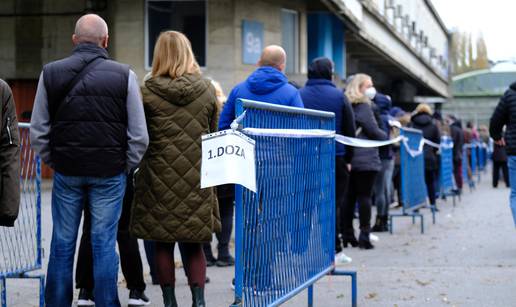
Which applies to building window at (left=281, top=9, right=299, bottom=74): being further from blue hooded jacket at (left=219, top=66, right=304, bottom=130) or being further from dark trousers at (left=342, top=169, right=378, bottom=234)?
blue hooded jacket at (left=219, top=66, right=304, bottom=130)

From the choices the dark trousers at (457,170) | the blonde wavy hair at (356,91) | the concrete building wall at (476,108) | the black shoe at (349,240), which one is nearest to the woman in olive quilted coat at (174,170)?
the blonde wavy hair at (356,91)

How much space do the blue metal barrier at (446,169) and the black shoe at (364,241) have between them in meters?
8.70

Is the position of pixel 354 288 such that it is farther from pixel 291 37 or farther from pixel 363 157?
pixel 291 37

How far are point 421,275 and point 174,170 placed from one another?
11.9 feet

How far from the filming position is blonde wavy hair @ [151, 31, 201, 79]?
22.4 feet

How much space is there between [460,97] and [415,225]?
206 feet

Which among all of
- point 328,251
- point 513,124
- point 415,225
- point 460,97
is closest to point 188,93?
point 328,251

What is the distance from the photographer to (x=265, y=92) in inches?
329

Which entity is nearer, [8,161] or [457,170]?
[8,161]

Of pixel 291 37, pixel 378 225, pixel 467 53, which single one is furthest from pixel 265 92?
pixel 467 53

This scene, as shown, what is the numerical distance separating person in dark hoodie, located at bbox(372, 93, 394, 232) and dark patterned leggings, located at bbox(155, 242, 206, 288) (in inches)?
286

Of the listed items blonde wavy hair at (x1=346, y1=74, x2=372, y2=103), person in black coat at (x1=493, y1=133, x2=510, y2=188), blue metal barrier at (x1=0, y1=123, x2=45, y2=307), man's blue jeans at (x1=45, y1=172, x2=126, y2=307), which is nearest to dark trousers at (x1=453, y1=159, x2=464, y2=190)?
person in black coat at (x1=493, y1=133, x2=510, y2=188)

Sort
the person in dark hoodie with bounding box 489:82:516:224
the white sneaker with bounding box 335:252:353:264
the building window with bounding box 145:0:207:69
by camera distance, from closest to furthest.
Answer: the white sneaker with bounding box 335:252:353:264 < the person in dark hoodie with bounding box 489:82:516:224 < the building window with bounding box 145:0:207:69

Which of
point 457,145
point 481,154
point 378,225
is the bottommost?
point 378,225
